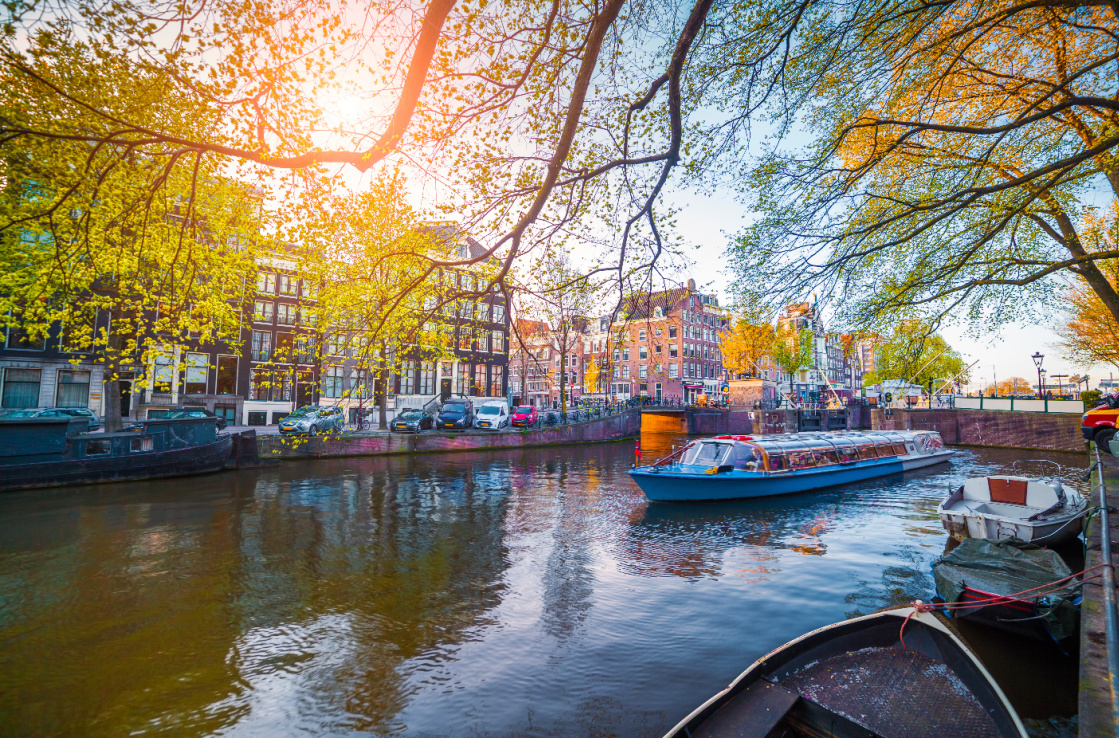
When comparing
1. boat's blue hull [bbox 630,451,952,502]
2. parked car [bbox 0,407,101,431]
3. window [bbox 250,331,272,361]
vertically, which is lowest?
boat's blue hull [bbox 630,451,952,502]

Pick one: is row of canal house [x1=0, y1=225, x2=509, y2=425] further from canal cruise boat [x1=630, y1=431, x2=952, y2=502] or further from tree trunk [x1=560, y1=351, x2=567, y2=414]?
canal cruise boat [x1=630, y1=431, x2=952, y2=502]

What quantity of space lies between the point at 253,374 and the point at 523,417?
63.9 ft

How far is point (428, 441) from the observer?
1242 inches

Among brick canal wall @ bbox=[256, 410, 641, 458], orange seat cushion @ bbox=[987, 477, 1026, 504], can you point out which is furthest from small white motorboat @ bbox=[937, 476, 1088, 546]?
brick canal wall @ bbox=[256, 410, 641, 458]

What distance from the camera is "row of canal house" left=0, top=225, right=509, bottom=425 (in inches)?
1217

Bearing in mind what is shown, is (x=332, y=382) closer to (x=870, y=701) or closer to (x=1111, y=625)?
(x=870, y=701)

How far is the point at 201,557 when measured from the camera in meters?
10.7

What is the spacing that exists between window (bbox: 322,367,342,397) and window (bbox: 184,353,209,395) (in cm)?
828

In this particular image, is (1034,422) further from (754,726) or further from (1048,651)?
(754,726)

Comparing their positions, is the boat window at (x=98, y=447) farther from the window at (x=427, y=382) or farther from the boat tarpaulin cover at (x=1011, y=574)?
the window at (x=427, y=382)

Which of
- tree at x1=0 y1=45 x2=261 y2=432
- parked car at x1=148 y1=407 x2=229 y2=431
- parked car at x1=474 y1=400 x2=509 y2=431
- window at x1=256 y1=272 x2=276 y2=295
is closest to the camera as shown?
tree at x1=0 y1=45 x2=261 y2=432

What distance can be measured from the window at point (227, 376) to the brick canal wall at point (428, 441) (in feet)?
53.7

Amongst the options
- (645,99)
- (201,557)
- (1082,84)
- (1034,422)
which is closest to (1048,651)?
(645,99)

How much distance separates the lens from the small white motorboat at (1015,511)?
9627mm
